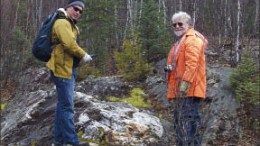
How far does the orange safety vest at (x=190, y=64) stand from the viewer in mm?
4598

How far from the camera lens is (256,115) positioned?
7039mm

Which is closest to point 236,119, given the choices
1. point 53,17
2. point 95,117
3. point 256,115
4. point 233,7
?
point 256,115

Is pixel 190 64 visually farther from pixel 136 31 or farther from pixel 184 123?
pixel 136 31

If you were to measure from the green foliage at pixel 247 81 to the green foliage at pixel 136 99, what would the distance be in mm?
1843

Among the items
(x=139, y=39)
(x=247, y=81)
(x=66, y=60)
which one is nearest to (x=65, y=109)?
(x=66, y=60)

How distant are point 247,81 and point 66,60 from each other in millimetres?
3779

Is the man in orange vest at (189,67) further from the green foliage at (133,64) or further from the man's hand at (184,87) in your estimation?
the green foliage at (133,64)

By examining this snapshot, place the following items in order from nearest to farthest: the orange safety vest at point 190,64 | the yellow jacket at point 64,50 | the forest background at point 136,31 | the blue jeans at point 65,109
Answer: the orange safety vest at point 190,64 < the yellow jacket at point 64,50 < the blue jeans at point 65,109 < the forest background at point 136,31

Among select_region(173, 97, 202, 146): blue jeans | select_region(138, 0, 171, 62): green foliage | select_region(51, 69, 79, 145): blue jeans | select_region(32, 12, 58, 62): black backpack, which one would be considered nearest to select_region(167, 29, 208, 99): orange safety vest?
select_region(173, 97, 202, 146): blue jeans

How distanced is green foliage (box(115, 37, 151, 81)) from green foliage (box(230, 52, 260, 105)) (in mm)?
2869

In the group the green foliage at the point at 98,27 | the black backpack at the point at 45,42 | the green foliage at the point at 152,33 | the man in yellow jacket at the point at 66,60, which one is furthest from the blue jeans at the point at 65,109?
the green foliage at the point at 98,27

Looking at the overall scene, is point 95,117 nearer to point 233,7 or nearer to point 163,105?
point 163,105

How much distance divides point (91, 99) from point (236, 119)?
2545mm

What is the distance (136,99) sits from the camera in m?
8.45
